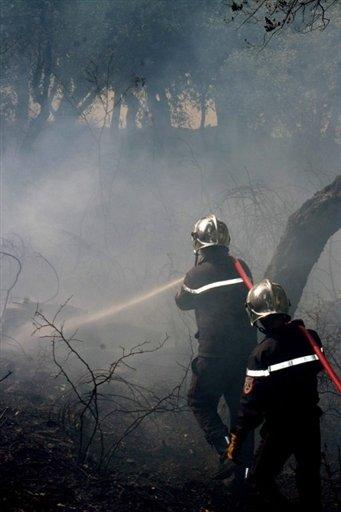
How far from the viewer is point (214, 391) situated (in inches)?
153

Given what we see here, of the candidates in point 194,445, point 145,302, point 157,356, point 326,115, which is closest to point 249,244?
point 145,302

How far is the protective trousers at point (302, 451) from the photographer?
114 inches

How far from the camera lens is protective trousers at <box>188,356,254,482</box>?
150 inches

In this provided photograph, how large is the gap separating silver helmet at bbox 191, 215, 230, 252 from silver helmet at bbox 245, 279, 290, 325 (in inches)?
39.8

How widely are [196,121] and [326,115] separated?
6.12 m

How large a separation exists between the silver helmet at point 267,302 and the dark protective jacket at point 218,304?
70 cm

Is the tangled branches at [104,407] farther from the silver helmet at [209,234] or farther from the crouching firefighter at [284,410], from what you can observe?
the silver helmet at [209,234]

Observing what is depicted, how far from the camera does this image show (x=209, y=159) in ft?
63.5

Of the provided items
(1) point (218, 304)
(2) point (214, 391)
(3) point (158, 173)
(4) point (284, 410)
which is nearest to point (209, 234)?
(1) point (218, 304)

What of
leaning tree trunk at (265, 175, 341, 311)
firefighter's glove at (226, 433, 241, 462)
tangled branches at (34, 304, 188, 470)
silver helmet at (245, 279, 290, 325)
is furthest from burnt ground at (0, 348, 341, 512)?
leaning tree trunk at (265, 175, 341, 311)

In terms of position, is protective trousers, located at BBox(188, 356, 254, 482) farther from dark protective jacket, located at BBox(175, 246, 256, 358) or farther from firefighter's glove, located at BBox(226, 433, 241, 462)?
firefighter's glove, located at BBox(226, 433, 241, 462)

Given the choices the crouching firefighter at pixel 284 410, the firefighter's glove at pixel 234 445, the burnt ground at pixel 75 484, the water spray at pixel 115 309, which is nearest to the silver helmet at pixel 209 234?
the crouching firefighter at pixel 284 410

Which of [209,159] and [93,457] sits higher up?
[209,159]

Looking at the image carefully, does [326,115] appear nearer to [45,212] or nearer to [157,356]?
[45,212]
